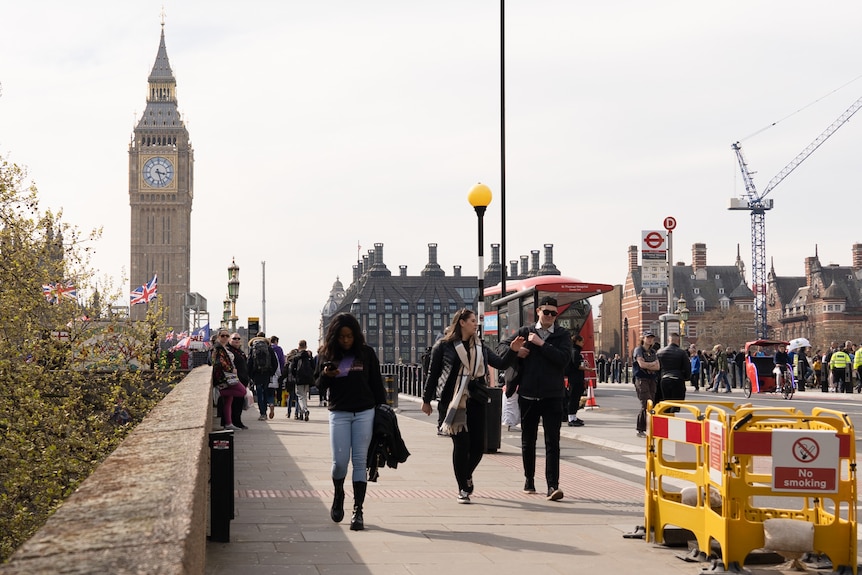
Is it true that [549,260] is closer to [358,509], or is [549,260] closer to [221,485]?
[358,509]

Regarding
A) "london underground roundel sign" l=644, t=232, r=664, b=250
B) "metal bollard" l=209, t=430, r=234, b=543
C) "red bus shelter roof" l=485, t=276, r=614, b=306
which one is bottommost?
"metal bollard" l=209, t=430, r=234, b=543

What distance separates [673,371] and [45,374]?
1186cm

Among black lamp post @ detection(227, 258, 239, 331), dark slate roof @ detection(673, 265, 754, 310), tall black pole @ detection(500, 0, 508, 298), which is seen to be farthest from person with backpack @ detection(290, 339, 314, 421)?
dark slate roof @ detection(673, 265, 754, 310)

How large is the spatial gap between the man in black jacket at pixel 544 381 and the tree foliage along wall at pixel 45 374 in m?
10.7

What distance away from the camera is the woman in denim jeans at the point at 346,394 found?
28.8 ft

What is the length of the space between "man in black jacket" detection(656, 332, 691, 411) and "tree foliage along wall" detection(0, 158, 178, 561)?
9.44 meters

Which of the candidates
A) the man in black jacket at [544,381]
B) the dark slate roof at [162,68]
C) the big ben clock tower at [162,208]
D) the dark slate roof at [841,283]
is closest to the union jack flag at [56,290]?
the man in black jacket at [544,381]

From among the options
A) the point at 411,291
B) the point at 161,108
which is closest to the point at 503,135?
the point at 411,291

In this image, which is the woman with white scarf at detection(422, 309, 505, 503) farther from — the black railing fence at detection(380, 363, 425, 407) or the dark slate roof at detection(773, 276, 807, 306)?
the dark slate roof at detection(773, 276, 807, 306)

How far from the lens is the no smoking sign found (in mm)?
6758

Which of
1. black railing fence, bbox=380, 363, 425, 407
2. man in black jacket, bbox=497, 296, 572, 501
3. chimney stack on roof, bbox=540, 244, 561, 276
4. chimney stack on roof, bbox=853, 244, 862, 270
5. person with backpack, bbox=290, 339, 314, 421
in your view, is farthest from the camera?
chimney stack on roof, bbox=540, 244, 561, 276

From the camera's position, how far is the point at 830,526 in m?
6.88

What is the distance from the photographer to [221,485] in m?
7.97

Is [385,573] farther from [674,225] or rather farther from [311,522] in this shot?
[674,225]
